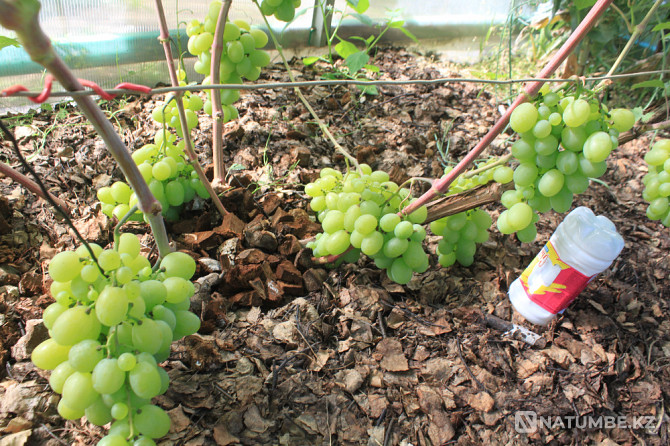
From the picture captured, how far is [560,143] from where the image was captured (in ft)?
3.05

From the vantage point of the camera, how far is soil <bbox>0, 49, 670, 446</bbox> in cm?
88

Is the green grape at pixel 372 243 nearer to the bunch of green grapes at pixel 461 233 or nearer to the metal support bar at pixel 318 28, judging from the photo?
the bunch of green grapes at pixel 461 233

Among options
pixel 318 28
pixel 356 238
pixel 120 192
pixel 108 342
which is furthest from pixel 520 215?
pixel 318 28

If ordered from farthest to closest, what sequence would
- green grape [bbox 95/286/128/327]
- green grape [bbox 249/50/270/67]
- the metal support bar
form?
the metal support bar → green grape [bbox 249/50/270/67] → green grape [bbox 95/286/128/327]

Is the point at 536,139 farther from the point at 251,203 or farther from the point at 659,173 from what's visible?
the point at 251,203

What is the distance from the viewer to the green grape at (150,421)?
0.68 metres

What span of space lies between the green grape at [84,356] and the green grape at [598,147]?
A: 0.95m

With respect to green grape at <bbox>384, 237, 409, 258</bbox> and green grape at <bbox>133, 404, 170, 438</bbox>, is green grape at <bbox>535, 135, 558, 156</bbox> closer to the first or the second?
green grape at <bbox>384, 237, 409, 258</bbox>

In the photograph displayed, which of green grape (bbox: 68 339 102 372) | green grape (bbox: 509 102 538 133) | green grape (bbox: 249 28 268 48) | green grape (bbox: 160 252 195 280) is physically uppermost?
green grape (bbox: 249 28 268 48)

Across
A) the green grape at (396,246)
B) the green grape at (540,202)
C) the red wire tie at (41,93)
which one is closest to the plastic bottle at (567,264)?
the green grape at (540,202)

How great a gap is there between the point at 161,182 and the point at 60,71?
0.62m

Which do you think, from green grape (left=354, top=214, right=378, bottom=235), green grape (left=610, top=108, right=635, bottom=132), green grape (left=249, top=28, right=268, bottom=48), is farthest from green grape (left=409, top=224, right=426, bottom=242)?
green grape (left=249, top=28, right=268, bottom=48)

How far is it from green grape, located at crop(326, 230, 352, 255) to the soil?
0.13 meters

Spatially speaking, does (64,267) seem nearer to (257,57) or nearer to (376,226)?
(376,226)
